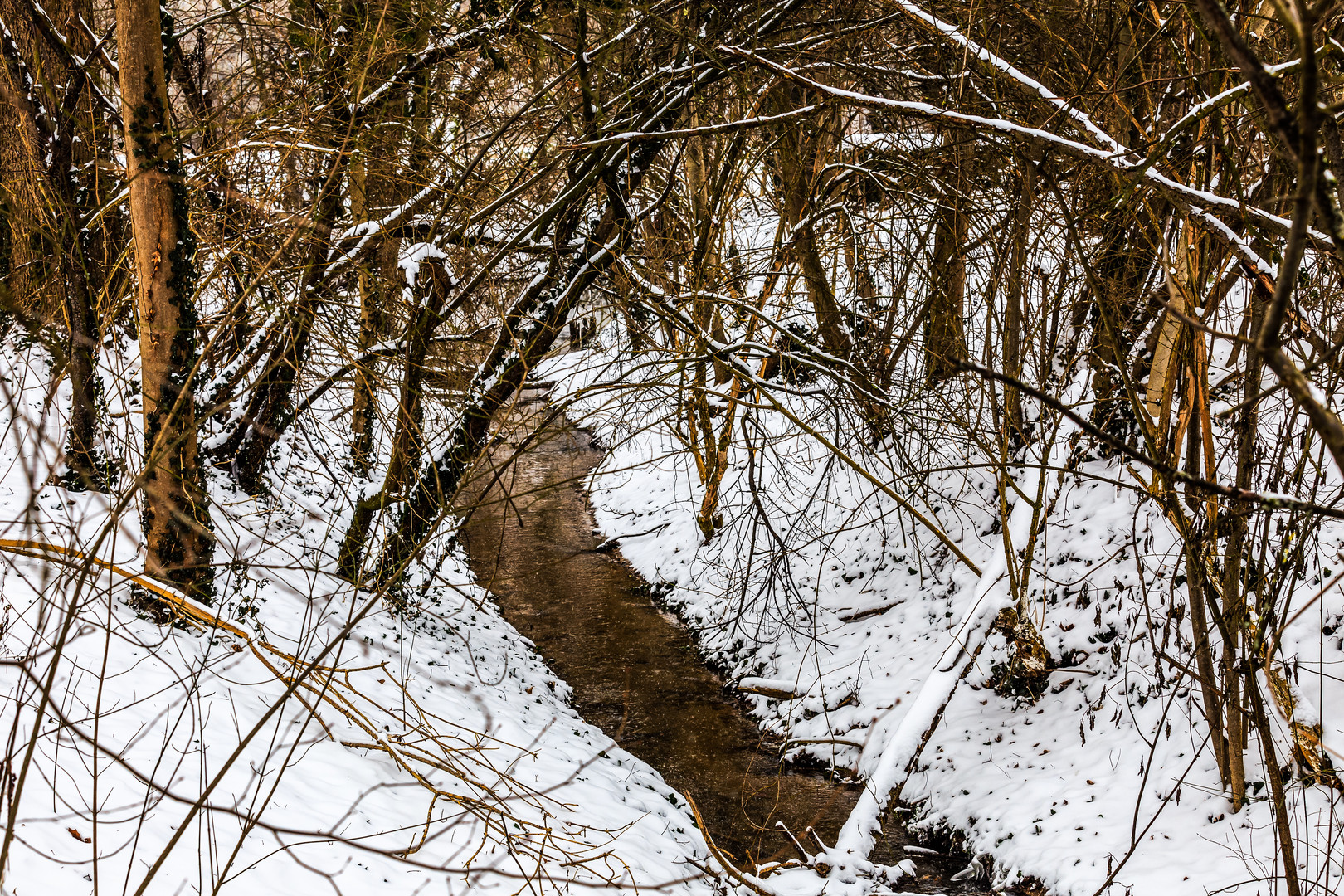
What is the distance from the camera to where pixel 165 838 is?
12.4 ft

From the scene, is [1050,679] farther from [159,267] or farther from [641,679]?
[159,267]

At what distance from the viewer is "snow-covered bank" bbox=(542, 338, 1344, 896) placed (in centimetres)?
539

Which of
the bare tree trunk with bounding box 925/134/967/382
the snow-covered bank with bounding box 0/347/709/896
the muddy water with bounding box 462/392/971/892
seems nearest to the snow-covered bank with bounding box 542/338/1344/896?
the muddy water with bounding box 462/392/971/892

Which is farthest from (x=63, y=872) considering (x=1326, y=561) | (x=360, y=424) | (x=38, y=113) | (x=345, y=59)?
(x=1326, y=561)

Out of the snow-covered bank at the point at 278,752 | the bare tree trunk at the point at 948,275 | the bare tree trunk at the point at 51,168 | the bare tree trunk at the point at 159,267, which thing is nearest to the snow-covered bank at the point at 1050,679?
the bare tree trunk at the point at 948,275

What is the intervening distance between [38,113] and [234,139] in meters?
1.31

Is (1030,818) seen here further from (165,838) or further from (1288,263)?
(1288,263)

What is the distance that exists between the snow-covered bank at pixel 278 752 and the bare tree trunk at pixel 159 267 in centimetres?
33

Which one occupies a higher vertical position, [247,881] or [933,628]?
[933,628]

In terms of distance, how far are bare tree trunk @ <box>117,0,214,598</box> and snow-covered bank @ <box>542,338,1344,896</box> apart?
93.9 inches

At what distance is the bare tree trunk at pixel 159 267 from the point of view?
5.01 m

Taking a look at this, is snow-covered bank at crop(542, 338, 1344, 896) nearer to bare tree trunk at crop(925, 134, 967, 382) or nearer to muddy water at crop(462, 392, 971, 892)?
muddy water at crop(462, 392, 971, 892)

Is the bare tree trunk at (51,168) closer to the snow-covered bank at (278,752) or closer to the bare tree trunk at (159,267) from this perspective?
the bare tree trunk at (159,267)

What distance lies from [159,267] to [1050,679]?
712 cm
